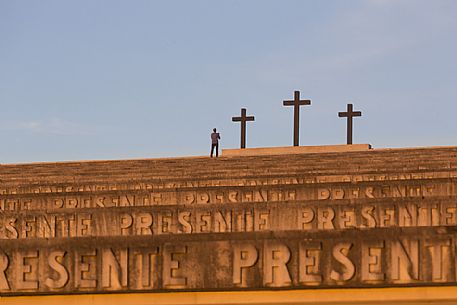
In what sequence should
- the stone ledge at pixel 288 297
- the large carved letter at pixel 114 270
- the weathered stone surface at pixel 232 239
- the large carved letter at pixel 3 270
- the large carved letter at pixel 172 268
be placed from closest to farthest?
1. the stone ledge at pixel 288 297
2. the weathered stone surface at pixel 232 239
3. the large carved letter at pixel 172 268
4. the large carved letter at pixel 114 270
5. the large carved letter at pixel 3 270

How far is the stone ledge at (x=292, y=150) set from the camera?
28.7m

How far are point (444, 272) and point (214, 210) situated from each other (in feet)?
11.9

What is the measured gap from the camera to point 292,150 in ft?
97.1

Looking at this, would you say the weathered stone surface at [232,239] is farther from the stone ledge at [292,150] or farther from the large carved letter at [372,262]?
the stone ledge at [292,150]

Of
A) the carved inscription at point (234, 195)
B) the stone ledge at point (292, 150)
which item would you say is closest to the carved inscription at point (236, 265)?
the carved inscription at point (234, 195)

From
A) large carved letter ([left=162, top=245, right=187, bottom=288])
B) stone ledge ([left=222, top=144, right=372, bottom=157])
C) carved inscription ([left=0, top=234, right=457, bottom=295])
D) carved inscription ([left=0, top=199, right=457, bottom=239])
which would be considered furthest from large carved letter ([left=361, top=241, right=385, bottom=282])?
stone ledge ([left=222, top=144, right=372, bottom=157])

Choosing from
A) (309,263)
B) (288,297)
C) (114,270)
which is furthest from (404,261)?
(114,270)

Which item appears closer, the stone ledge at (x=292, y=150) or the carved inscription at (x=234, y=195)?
the carved inscription at (x=234, y=195)

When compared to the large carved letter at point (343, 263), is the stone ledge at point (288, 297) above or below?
below

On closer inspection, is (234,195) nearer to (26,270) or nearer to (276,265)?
(26,270)

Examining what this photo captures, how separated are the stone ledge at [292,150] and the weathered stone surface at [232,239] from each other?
39.1 ft

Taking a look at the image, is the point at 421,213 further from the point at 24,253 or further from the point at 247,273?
the point at 24,253

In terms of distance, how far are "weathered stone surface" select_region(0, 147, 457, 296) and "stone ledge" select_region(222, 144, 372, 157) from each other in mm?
11931

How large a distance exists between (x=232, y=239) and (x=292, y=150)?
21.6 m
